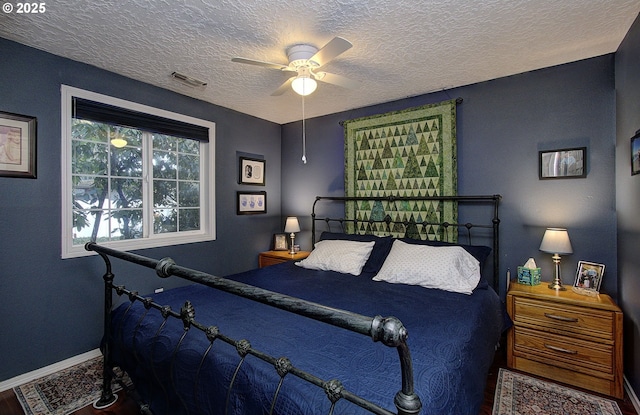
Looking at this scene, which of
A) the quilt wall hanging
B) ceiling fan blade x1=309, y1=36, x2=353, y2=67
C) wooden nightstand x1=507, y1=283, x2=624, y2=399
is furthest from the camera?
the quilt wall hanging

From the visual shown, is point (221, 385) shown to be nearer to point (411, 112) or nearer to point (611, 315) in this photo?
point (611, 315)

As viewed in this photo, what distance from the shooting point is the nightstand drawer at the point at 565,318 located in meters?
2.01

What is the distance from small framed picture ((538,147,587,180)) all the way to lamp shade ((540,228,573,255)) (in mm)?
482

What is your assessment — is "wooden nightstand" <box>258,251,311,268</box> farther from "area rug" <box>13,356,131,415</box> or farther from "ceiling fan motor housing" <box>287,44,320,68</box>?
"ceiling fan motor housing" <box>287,44,320,68</box>

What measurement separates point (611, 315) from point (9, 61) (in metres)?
4.51

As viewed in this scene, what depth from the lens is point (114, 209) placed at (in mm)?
2809

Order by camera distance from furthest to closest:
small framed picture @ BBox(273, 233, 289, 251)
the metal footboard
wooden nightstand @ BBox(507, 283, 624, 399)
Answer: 1. small framed picture @ BBox(273, 233, 289, 251)
2. wooden nightstand @ BBox(507, 283, 624, 399)
3. the metal footboard

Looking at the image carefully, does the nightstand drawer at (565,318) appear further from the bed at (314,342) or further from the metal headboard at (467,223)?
the metal headboard at (467,223)

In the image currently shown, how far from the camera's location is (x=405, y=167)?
330 centimetres

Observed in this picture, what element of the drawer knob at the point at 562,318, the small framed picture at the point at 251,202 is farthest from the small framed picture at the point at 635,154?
the small framed picture at the point at 251,202

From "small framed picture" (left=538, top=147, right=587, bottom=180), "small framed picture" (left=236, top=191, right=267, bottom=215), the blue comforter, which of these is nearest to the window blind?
"small framed picture" (left=236, top=191, right=267, bottom=215)

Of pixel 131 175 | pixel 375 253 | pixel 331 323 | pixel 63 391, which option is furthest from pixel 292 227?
pixel 331 323

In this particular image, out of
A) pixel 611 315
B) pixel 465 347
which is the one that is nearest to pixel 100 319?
pixel 465 347

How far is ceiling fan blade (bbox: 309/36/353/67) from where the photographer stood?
1.75 meters
